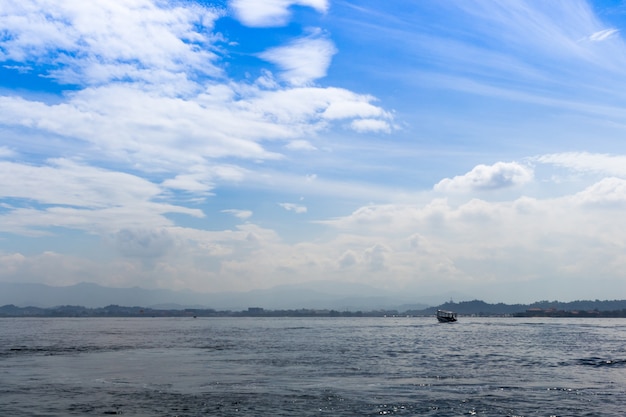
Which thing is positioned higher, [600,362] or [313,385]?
[313,385]

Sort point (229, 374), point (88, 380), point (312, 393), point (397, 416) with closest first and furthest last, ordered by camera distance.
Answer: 1. point (397, 416)
2. point (312, 393)
3. point (88, 380)
4. point (229, 374)

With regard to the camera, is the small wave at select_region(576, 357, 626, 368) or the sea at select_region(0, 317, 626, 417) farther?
the small wave at select_region(576, 357, 626, 368)

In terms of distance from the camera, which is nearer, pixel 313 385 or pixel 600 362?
pixel 313 385

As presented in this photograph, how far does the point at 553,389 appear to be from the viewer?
44.7m

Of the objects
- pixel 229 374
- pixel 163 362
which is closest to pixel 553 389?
pixel 229 374

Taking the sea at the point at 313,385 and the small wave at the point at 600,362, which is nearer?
the sea at the point at 313,385

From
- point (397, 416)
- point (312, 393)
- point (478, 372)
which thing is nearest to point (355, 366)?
point (478, 372)

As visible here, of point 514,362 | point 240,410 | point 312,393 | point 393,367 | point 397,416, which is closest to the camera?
point 397,416

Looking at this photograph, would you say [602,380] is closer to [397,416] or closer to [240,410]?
[397,416]

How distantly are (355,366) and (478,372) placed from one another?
12.7 meters

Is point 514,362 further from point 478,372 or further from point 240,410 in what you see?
point 240,410

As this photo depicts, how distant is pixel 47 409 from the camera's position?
1436 inches

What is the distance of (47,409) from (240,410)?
40.8ft

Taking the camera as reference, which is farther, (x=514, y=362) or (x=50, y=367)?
(x=514, y=362)
